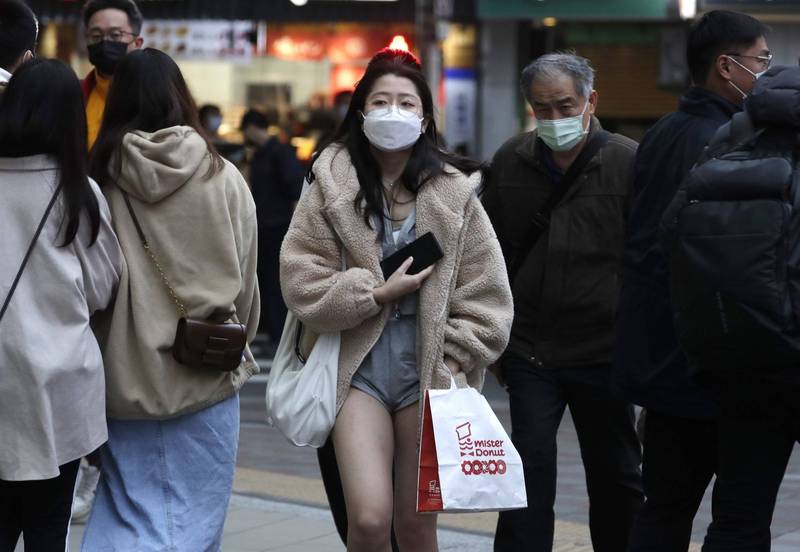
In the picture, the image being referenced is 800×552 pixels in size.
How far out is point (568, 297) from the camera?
5023 mm

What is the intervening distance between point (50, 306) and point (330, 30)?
40.8ft

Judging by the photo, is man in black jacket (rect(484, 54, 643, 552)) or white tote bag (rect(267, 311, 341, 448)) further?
man in black jacket (rect(484, 54, 643, 552))

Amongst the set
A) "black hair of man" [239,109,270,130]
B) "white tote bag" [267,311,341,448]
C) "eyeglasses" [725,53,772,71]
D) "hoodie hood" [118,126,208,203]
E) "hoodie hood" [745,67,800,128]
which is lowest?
"white tote bag" [267,311,341,448]

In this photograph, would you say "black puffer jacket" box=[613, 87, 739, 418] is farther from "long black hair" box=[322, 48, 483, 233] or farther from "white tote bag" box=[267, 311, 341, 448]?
"white tote bag" box=[267, 311, 341, 448]

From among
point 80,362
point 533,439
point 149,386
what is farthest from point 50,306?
A: point 533,439

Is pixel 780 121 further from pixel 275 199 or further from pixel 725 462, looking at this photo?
pixel 275 199

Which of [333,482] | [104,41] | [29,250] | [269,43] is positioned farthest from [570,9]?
[29,250]

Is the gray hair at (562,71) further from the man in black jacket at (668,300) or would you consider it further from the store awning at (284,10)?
the store awning at (284,10)

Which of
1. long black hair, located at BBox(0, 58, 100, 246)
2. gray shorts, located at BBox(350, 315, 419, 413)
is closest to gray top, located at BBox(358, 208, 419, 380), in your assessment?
gray shorts, located at BBox(350, 315, 419, 413)

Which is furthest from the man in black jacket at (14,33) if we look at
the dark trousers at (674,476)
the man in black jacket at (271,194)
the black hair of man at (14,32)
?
the man in black jacket at (271,194)

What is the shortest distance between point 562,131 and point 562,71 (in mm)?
198

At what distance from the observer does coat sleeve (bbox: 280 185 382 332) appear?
4.25m

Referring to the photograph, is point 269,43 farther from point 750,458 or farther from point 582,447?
point 750,458

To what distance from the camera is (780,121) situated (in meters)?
3.91
